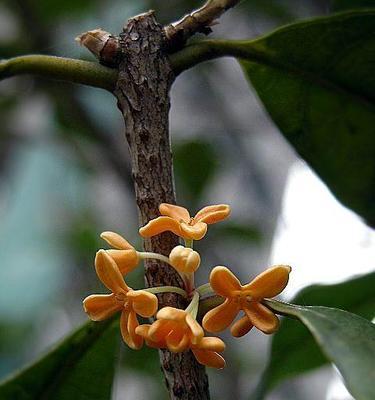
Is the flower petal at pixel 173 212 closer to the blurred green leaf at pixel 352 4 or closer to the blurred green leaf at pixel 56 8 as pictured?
the blurred green leaf at pixel 352 4

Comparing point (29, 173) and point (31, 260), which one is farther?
point (29, 173)

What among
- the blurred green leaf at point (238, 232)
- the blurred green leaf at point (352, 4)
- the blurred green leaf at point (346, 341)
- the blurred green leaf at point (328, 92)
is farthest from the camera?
the blurred green leaf at point (238, 232)

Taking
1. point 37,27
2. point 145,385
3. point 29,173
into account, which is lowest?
point 145,385

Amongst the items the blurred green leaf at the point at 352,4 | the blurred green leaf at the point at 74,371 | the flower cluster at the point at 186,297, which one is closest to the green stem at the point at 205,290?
the flower cluster at the point at 186,297

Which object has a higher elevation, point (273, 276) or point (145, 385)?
point (273, 276)

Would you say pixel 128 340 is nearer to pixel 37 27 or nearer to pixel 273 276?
pixel 273 276

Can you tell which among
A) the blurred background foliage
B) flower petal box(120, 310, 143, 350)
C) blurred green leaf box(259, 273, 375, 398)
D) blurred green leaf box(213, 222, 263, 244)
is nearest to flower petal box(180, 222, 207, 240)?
flower petal box(120, 310, 143, 350)

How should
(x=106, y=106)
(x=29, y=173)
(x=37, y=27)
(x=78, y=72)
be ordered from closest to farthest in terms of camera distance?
(x=78, y=72)
(x=37, y=27)
(x=106, y=106)
(x=29, y=173)

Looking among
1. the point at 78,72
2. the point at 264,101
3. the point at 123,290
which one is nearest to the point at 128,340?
the point at 123,290
